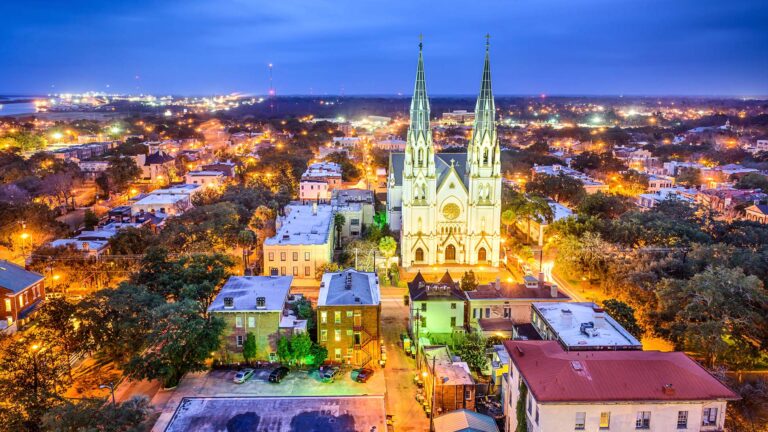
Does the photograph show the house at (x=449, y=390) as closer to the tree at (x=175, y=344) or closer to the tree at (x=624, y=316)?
the tree at (x=624, y=316)

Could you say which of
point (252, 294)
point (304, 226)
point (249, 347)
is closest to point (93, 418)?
point (249, 347)

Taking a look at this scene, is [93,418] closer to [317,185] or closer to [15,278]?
[15,278]

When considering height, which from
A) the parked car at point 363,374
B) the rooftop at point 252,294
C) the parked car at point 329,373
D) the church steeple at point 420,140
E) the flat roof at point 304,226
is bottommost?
the parked car at point 363,374

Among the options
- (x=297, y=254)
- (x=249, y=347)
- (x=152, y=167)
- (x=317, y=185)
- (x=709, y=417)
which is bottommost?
(x=249, y=347)

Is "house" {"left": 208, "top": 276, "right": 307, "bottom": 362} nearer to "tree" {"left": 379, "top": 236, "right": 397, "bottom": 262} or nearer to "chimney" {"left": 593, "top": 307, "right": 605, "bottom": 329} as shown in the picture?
"chimney" {"left": 593, "top": 307, "right": 605, "bottom": 329}

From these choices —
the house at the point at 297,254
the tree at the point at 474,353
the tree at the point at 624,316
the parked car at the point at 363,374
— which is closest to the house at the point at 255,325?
the parked car at the point at 363,374

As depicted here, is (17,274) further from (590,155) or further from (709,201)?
(590,155)

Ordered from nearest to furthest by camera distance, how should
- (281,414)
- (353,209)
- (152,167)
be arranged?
(281,414), (353,209), (152,167)

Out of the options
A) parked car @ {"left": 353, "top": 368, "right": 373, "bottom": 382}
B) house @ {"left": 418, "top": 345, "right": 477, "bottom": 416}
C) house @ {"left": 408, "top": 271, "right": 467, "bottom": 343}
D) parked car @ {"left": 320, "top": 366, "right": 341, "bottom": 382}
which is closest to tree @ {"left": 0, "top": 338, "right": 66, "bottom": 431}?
parked car @ {"left": 320, "top": 366, "right": 341, "bottom": 382}
